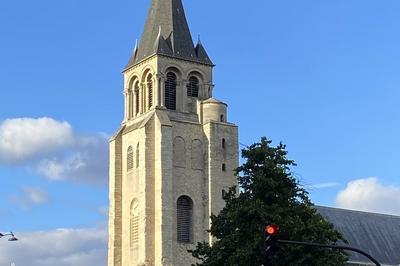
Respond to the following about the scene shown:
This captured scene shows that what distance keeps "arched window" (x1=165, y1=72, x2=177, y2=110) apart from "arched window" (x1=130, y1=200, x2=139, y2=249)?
28.6 ft

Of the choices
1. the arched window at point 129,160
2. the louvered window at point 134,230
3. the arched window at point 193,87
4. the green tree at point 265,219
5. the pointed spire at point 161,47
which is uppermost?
the pointed spire at point 161,47

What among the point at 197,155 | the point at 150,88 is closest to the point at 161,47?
the point at 150,88

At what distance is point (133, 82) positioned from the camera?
84.7 metres

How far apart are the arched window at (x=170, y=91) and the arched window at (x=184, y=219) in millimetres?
8219

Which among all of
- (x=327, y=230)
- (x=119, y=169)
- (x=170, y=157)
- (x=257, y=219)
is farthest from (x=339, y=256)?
(x=119, y=169)

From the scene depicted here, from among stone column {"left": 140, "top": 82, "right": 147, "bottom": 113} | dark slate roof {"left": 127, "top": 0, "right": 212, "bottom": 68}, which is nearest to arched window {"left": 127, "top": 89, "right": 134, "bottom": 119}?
stone column {"left": 140, "top": 82, "right": 147, "bottom": 113}

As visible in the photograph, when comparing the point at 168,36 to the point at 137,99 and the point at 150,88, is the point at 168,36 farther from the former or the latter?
the point at 137,99

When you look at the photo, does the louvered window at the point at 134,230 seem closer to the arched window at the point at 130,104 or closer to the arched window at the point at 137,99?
the arched window at the point at 130,104

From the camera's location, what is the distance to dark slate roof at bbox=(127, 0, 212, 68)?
8288cm

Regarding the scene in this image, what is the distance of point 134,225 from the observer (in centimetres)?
7862

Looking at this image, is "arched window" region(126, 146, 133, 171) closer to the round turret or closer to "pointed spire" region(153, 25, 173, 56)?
the round turret

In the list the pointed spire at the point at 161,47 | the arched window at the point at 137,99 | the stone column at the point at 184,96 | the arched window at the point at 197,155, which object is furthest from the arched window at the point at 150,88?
the arched window at the point at 197,155

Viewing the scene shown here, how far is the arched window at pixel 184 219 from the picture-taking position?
7744 centimetres

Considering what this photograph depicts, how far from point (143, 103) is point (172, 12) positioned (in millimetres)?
8322
